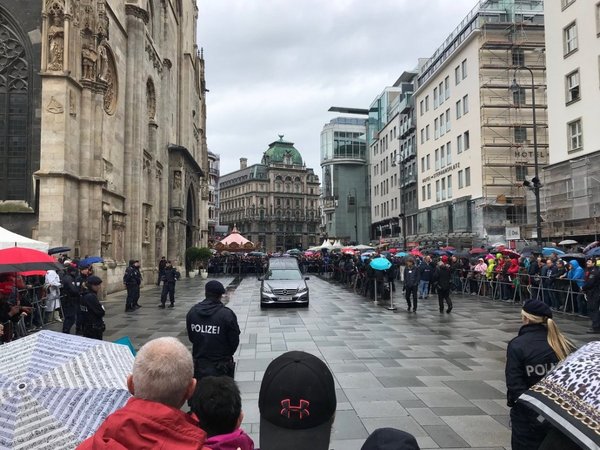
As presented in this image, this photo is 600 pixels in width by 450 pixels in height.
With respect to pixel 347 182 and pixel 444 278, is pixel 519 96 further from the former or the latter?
pixel 347 182

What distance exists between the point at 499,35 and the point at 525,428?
39.2m

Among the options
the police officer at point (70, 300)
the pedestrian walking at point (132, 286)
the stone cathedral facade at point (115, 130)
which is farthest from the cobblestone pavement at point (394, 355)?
the stone cathedral facade at point (115, 130)

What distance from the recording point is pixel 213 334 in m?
5.05

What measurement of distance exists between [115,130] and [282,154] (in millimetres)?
102918

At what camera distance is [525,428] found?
3.41m

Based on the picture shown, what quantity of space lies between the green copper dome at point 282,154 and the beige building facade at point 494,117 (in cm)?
8635

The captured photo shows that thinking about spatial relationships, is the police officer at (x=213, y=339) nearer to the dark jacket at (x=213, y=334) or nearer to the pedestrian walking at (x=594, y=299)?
the dark jacket at (x=213, y=334)

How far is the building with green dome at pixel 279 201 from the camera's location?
124 m

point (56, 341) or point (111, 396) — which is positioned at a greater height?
point (56, 341)

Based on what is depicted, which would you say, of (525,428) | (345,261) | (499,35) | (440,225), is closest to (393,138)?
(440,225)

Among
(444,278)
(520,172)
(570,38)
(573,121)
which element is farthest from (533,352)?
(520,172)

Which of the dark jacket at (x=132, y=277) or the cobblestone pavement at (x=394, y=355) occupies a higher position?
the dark jacket at (x=132, y=277)

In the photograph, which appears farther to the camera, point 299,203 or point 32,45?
point 299,203

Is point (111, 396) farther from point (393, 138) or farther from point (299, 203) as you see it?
point (299, 203)
